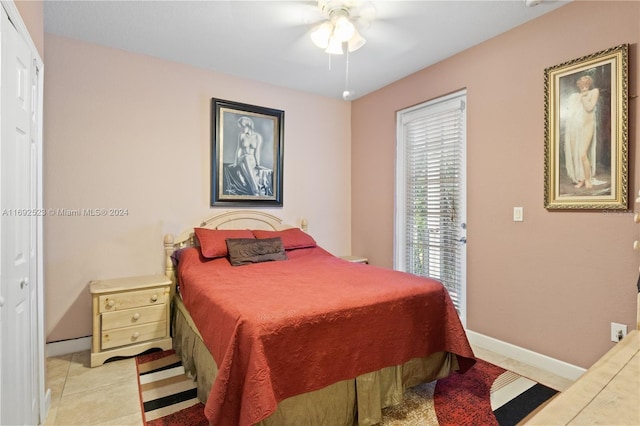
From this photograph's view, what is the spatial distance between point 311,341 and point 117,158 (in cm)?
249

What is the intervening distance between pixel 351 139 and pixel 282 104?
1.08 meters

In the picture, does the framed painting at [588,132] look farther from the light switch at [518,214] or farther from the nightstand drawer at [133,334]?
the nightstand drawer at [133,334]

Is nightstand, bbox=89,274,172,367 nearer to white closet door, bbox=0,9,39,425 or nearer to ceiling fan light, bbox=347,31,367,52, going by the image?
white closet door, bbox=0,9,39,425

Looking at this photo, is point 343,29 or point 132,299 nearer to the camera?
point 343,29

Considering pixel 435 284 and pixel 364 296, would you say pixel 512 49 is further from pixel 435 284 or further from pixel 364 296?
pixel 364 296

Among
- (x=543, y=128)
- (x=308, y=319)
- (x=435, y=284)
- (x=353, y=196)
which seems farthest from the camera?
(x=353, y=196)

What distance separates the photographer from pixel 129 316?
2.61m

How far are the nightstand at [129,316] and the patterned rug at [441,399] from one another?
0.28 metres

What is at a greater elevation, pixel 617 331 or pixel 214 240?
pixel 214 240

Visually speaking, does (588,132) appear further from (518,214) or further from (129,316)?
(129,316)

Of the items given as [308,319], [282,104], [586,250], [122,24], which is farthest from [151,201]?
[586,250]

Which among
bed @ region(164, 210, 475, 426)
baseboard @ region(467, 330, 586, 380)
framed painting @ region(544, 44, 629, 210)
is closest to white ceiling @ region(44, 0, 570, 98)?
framed painting @ region(544, 44, 629, 210)

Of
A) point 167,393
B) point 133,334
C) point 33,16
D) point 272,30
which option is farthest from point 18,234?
point 272,30

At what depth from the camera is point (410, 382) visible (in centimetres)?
201
